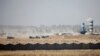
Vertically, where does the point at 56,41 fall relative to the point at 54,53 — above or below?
above

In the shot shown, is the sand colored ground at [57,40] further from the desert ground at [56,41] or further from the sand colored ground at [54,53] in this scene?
the sand colored ground at [54,53]

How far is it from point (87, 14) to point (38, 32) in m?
1.08

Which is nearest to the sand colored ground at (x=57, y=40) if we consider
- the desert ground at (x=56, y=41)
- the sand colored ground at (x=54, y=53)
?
the desert ground at (x=56, y=41)

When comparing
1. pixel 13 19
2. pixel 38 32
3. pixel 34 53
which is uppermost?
pixel 13 19

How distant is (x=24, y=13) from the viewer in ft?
14.9

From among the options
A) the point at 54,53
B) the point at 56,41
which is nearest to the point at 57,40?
the point at 56,41

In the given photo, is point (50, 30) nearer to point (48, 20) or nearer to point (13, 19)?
point (48, 20)

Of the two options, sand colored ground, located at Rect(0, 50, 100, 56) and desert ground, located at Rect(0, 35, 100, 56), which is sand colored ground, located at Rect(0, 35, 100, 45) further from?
sand colored ground, located at Rect(0, 50, 100, 56)

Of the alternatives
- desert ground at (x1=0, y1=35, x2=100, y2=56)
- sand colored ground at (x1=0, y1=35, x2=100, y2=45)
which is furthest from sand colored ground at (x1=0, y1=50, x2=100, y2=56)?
sand colored ground at (x1=0, y1=35, x2=100, y2=45)

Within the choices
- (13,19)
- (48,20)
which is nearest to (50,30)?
(48,20)

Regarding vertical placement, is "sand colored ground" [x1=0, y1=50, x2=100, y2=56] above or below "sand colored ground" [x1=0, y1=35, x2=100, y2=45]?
below

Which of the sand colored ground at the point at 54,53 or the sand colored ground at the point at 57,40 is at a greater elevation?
the sand colored ground at the point at 57,40

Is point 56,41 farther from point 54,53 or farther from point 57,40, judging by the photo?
point 54,53

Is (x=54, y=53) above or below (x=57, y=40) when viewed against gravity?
below
